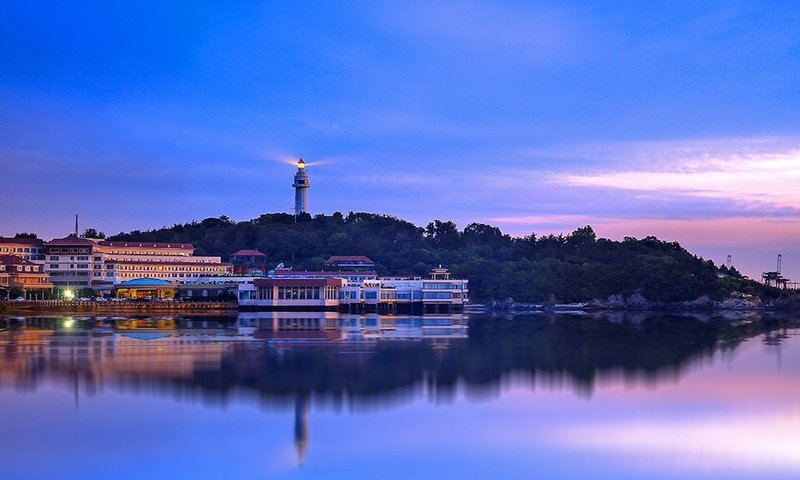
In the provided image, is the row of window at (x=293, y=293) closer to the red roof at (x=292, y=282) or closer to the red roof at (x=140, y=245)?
the red roof at (x=292, y=282)

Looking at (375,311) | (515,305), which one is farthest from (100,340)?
(515,305)

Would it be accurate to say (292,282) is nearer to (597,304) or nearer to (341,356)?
(597,304)

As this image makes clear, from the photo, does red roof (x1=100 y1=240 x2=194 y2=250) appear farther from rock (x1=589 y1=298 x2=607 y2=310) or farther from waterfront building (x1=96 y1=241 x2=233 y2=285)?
rock (x1=589 y1=298 x2=607 y2=310)

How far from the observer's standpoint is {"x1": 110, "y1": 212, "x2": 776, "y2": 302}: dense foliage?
7312cm

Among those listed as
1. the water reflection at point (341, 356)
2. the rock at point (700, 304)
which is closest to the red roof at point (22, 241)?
the water reflection at point (341, 356)

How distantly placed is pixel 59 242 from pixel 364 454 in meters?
53.9

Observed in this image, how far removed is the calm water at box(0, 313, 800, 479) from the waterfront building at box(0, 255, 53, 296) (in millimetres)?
28352

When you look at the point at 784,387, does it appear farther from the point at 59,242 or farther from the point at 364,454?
the point at 59,242

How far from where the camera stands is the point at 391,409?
17.6 m

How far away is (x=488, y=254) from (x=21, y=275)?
134ft

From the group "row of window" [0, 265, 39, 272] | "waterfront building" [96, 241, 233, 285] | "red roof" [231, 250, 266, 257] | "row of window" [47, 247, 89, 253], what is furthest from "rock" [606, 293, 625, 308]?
"row of window" [0, 265, 39, 272]

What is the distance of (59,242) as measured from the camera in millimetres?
62500

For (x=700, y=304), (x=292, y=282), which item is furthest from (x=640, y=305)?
(x=292, y=282)

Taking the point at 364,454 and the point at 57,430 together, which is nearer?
the point at 364,454
